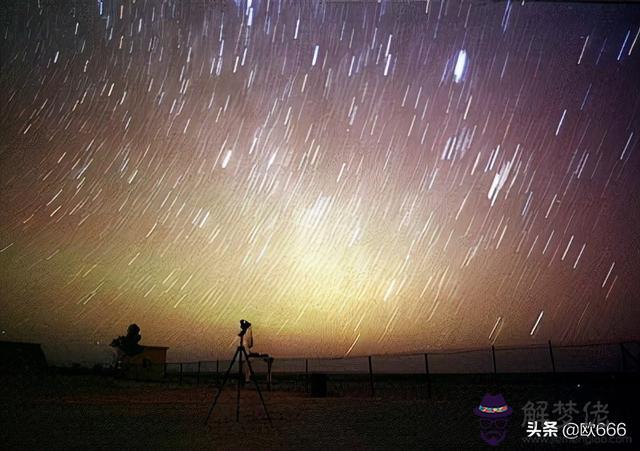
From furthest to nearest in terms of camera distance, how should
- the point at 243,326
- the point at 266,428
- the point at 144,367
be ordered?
the point at 144,367 < the point at 243,326 < the point at 266,428

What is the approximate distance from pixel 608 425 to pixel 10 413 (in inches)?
393

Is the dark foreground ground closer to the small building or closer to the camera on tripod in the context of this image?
the camera on tripod

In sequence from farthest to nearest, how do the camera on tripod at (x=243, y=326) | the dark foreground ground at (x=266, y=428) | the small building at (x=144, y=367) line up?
the small building at (x=144, y=367), the camera on tripod at (x=243, y=326), the dark foreground ground at (x=266, y=428)

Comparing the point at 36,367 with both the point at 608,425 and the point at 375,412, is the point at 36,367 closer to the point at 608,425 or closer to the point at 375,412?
the point at 375,412

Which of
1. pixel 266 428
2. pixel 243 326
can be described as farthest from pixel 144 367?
pixel 266 428

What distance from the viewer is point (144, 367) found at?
25.8 meters

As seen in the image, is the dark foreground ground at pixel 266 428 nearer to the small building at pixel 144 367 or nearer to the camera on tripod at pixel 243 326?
the camera on tripod at pixel 243 326

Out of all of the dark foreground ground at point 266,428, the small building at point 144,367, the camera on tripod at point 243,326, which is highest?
the camera on tripod at point 243,326

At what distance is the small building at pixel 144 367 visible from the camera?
24.6 metres

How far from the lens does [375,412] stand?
8062 millimetres

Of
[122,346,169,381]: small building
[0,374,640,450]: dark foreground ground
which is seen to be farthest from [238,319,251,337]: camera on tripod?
[122,346,169,381]: small building

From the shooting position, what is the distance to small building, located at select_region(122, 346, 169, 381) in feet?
80.6

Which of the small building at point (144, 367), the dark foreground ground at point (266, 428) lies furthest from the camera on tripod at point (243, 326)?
the small building at point (144, 367)

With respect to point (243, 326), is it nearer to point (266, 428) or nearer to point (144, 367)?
point (266, 428)
